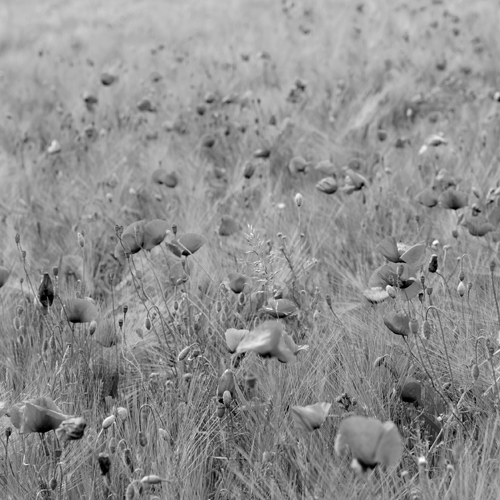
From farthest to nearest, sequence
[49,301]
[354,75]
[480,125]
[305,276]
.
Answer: [354,75], [480,125], [305,276], [49,301]

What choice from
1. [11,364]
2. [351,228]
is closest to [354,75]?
[351,228]

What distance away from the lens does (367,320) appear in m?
1.63

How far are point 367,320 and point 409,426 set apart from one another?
Answer: 1.03 ft

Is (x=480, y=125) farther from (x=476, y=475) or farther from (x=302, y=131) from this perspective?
(x=476, y=475)

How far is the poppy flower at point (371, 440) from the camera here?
3.08 ft

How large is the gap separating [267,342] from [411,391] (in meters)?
0.43

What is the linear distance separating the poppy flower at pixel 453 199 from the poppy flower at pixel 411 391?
2.29 ft

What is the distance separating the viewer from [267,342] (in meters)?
1.00

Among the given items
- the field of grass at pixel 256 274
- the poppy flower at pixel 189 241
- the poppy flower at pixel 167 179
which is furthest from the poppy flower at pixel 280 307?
the poppy flower at pixel 167 179

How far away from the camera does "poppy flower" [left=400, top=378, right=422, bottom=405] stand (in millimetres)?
1306

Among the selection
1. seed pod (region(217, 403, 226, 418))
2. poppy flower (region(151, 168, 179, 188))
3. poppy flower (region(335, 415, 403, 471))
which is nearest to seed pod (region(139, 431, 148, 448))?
seed pod (region(217, 403, 226, 418))

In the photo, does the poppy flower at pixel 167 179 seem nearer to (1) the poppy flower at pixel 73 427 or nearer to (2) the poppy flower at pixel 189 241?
(2) the poppy flower at pixel 189 241

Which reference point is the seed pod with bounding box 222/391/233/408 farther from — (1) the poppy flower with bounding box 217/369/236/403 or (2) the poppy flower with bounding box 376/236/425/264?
(2) the poppy flower with bounding box 376/236/425/264

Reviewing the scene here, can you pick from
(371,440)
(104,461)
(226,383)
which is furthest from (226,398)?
(371,440)
